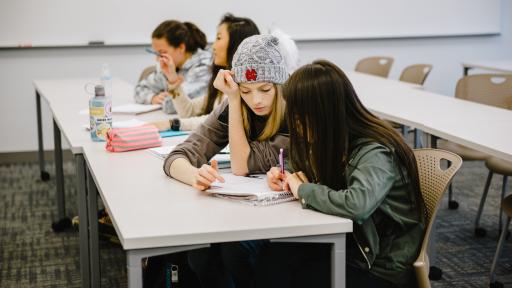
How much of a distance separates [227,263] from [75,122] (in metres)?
1.41

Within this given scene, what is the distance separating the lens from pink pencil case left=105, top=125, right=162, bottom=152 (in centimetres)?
265

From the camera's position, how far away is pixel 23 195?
470 cm

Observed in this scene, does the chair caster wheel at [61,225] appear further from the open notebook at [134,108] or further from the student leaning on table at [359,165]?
the student leaning on table at [359,165]

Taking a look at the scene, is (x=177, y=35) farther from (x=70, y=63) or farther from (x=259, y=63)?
(x=70, y=63)

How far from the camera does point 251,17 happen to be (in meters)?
5.86

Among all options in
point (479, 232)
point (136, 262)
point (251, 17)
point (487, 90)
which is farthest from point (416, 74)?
point (136, 262)

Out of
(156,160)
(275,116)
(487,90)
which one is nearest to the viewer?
(275,116)

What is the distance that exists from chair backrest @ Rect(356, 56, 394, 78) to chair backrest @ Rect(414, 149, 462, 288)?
3.21m

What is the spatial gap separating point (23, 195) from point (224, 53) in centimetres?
218

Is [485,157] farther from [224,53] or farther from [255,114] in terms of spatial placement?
[255,114]

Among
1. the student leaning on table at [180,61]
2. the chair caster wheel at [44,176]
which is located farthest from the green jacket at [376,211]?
the chair caster wheel at [44,176]

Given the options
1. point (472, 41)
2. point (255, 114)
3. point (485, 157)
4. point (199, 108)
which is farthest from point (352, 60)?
point (255, 114)

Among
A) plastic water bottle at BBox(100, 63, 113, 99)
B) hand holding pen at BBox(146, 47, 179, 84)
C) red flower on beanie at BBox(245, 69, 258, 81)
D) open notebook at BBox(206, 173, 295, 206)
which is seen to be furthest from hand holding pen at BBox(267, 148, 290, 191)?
plastic water bottle at BBox(100, 63, 113, 99)

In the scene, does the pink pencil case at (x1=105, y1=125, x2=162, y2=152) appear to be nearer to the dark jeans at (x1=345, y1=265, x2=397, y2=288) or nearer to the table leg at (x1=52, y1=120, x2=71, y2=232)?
the dark jeans at (x1=345, y1=265, x2=397, y2=288)
